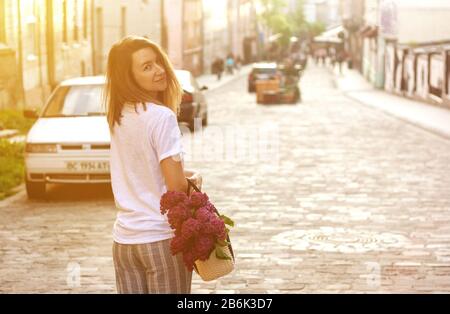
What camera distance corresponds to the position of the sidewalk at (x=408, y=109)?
76.3ft

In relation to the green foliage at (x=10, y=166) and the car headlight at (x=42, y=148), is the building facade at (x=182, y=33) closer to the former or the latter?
the green foliage at (x=10, y=166)

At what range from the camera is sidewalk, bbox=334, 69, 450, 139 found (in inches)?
916

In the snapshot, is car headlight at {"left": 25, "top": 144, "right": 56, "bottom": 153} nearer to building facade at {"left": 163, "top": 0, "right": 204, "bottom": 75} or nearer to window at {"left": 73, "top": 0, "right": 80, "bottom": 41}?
window at {"left": 73, "top": 0, "right": 80, "bottom": 41}

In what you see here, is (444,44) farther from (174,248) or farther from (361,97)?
(174,248)

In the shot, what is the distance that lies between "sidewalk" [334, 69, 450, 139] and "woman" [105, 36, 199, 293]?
1750 cm

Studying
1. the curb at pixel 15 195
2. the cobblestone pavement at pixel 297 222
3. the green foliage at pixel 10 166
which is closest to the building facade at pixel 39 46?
the green foliage at pixel 10 166

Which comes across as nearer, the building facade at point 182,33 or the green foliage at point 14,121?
the green foliage at point 14,121

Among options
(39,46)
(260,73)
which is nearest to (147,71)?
(39,46)

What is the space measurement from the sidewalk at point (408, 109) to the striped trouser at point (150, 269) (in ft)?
57.3

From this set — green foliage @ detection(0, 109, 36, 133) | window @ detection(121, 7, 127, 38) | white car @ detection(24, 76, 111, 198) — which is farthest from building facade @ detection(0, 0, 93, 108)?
white car @ detection(24, 76, 111, 198)

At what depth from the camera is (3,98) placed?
2377cm

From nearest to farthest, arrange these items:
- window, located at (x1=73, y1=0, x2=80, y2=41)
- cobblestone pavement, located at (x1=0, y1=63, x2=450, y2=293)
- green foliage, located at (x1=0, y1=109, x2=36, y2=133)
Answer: cobblestone pavement, located at (x1=0, y1=63, x2=450, y2=293) → green foliage, located at (x1=0, y1=109, x2=36, y2=133) → window, located at (x1=73, y1=0, x2=80, y2=41)

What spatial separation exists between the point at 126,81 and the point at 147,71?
0.09 metres
